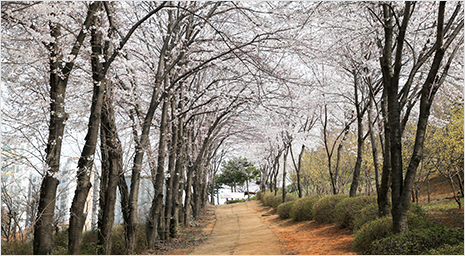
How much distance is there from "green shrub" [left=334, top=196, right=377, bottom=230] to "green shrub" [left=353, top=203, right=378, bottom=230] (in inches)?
11.0

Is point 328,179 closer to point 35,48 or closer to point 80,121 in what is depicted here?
point 80,121

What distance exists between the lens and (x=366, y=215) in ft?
26.3

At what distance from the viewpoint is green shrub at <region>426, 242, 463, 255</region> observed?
455cm

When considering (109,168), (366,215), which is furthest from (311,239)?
(109,168)

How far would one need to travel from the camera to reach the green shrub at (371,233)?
→ 621 centimetres

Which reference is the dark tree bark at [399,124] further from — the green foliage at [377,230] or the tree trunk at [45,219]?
the tree trunk at [45,219]

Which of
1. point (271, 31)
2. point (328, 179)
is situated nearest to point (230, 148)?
point (328, 179)

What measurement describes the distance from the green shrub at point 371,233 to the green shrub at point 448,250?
1.14 meters

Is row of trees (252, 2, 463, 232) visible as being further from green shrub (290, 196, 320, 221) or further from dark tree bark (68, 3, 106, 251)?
dark tree bark (68, 3, 106, 251)

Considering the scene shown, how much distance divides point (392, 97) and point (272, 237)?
553 centimetres

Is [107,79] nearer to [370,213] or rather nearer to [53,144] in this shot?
[53,144]

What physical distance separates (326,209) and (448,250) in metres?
6.25

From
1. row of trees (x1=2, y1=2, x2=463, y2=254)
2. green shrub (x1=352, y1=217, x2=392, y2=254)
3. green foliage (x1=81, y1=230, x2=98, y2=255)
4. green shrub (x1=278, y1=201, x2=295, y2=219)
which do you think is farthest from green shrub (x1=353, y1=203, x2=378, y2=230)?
green shrub (x1=278, y1=201, x2=295, y2=219)

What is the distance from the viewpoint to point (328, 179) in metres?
20.1
